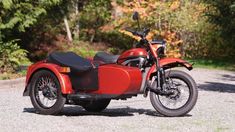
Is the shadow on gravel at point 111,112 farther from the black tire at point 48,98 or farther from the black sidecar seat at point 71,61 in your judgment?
the black sidecar seat at point 71,61

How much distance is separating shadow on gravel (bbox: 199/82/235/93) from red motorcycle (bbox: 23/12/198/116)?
4.90 m

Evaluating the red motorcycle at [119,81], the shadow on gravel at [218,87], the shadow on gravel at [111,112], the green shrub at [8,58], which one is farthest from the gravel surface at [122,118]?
the green shrub at [8,58]

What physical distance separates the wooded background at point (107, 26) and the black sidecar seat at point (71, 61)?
714 centimetres

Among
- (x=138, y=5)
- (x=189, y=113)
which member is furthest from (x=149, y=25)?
(x=189, y=113)

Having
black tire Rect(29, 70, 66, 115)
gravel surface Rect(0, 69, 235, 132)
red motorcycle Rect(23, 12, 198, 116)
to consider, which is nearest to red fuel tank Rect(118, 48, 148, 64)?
red motorcycle Rect(23, 12, 198, 116)

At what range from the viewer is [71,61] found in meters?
9.49

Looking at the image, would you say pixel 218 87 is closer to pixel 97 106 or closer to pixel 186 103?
pixel 97 106

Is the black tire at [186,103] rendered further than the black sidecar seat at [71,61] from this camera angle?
No

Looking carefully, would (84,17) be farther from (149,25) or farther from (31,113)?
(31,113)

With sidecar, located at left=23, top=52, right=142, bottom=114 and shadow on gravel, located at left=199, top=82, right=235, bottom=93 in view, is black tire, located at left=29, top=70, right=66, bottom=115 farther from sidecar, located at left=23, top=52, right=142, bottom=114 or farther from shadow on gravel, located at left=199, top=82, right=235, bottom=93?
shadow on gravel, located at left=199, top=82, right=235, bottom=93

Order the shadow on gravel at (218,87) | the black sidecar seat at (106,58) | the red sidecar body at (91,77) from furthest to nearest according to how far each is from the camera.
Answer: the shadow on gravel at (218,87), the black sidecar seat at (106,58), the red sidecar body at (91,77)

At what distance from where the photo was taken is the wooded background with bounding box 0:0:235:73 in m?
17.8

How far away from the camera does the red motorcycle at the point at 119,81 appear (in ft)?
29.9

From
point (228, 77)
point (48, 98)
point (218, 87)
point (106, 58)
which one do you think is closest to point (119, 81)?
point (106, 58)
